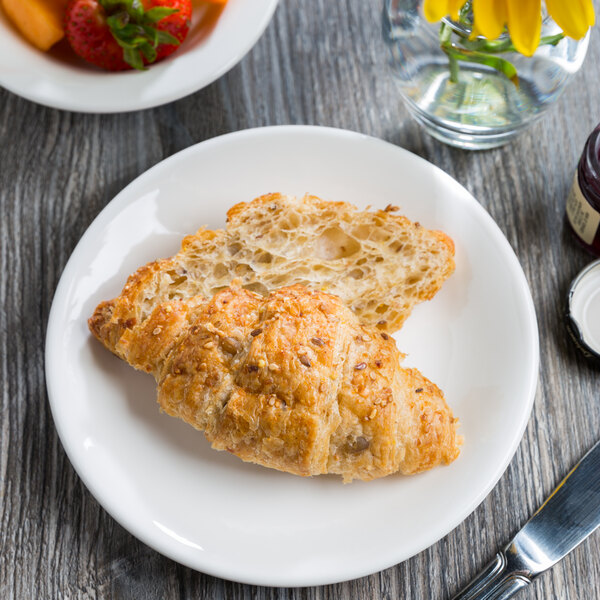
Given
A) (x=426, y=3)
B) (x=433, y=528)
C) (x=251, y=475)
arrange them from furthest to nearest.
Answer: (x=251, y=475), (x=433, y=528), (x=426, y=3)

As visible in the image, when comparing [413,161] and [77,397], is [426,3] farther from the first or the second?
[77,397]

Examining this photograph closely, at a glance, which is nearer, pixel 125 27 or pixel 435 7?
pixel 435 7

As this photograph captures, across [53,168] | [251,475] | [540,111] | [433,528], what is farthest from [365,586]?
[53,168]

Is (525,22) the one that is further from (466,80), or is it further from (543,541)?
(543,541)

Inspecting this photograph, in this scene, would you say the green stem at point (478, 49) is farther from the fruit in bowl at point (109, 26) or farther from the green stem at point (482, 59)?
the fruit in bowl at point (109, 26)

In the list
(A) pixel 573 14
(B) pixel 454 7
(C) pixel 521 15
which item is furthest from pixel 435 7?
(A) pixel 573 14


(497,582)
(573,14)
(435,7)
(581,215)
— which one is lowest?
(497,582)

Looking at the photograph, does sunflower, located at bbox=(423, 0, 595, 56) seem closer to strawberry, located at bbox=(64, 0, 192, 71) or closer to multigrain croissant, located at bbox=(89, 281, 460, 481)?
multigrain croissant, located at bbox=(89, 281, 460, 481)
